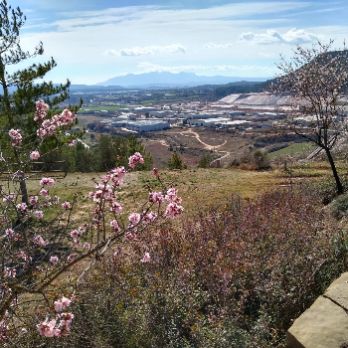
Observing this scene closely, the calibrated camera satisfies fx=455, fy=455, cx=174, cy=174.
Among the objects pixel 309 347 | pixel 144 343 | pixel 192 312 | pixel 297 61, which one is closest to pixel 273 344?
pixel 309 347

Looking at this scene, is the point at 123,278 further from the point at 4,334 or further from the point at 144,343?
the point at 4,334

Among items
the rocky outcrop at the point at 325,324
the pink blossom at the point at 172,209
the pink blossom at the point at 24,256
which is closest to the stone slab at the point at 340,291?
the rocky outcrop at the point at 325,324

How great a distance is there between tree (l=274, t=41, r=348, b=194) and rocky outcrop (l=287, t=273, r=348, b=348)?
1069cm

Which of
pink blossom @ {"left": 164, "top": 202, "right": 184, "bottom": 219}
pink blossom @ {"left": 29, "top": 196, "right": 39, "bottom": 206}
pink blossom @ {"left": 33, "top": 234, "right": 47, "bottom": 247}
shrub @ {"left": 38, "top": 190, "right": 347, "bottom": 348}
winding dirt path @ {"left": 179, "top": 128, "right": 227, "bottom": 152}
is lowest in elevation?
winding dirt path @ {"left": 179, "top": 128, "right": 227, "bottom": 152}

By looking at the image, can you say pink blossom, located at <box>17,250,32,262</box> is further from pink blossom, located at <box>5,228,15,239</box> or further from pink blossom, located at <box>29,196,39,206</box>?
pink blossom, located at <box>29,196,39,206</box>

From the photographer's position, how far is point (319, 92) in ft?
57.0

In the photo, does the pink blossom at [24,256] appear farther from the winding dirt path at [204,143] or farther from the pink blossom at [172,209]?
the winding dirt path at [204,143]

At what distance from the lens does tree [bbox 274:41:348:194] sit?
17031 millimetres

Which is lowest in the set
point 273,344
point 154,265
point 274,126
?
point 273,344

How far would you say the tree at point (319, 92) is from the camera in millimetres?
17031

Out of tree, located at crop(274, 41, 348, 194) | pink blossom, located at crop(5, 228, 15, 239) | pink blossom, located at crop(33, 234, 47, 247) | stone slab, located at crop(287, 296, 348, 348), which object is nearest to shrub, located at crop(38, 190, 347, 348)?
stone slab, located at crop(287, 296, 348, 348)

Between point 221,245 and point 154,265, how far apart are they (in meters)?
1.59

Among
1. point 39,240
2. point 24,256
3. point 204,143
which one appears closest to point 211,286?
point 39,240

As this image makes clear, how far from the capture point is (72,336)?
21.4 feet
